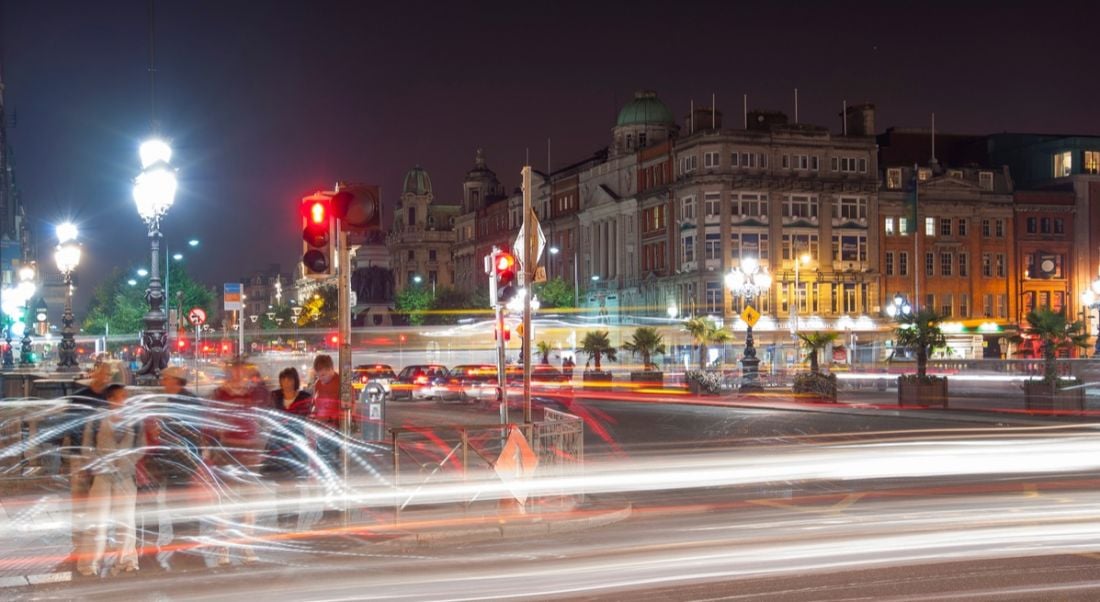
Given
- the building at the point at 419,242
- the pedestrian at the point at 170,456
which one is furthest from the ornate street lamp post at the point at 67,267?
the building at the point at 419,242

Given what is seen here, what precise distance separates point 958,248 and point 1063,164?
464 inches

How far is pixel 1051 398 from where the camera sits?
3438cm

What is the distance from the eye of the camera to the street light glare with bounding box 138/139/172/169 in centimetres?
2797

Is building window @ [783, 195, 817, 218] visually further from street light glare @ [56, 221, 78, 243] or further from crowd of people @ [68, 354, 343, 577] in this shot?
crowd of people @ [68, 354, 343, 577]

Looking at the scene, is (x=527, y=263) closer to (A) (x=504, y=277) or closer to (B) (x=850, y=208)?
(A) (x=504, y=277)

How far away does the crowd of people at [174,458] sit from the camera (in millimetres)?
12016

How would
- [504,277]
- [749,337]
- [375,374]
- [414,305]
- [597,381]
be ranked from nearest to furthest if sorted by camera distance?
[504,277] → [749,337] → [375,374] → [597,381] → [414,305]

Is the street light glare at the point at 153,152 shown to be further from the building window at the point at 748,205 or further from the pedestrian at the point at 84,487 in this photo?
the building window at the point at 748,205

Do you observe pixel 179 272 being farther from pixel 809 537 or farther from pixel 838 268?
pixel 809 537

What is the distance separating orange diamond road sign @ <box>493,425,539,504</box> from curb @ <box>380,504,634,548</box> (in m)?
0.80

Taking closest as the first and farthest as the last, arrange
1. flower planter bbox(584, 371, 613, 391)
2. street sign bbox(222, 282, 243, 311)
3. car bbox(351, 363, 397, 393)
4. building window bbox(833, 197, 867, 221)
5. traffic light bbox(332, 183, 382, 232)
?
traffic light bbox(332, 183, 382, 232) < street sign bbox(222, 282, 243, 311) < car bbox(351, 363, 397, 393) < flower planter bbox(584, 371, 613, 391) < building window bbox(833, 197, 867, 221)

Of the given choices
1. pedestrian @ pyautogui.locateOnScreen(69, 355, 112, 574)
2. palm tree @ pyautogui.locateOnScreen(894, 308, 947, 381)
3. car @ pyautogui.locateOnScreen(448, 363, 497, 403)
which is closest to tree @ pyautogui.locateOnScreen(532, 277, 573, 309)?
car @ pyautogui.locateOnScreen(448, 363, 497, 403)

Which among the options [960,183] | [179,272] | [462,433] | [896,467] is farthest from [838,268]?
[462,433]

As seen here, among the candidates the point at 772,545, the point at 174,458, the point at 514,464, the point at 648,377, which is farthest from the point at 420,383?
the point at 772,545
